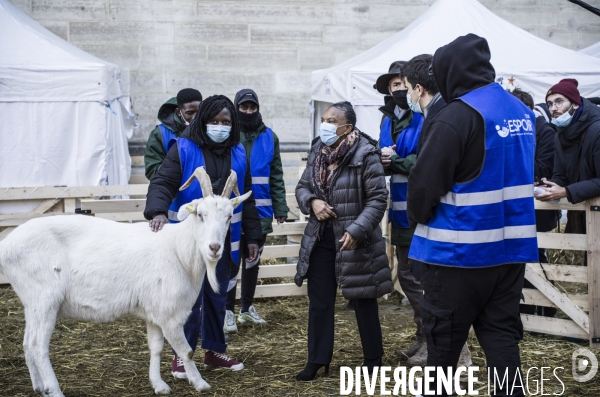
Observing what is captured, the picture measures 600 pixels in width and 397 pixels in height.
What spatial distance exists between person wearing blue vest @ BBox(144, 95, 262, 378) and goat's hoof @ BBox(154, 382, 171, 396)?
0.89ft

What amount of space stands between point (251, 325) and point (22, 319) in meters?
2.41

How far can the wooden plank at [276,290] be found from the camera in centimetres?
810

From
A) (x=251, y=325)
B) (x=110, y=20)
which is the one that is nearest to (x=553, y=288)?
(x=251, y=325)

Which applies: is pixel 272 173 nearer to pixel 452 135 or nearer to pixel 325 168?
pixel 325 168

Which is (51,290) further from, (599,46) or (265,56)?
(599,46)

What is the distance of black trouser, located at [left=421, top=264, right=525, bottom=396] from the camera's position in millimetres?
3898

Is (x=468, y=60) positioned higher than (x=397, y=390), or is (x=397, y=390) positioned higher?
(x=468, y=60)

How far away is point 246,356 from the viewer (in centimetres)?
622

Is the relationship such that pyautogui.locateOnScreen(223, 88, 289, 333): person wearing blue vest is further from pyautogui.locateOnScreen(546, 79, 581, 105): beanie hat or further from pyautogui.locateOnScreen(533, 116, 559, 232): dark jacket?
pyautogui.locateOnScreen(546, 79, 581, 105): beanie hat

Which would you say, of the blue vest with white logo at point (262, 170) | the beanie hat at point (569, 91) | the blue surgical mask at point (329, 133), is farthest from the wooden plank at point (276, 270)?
the beanie hat at point (569, 91)

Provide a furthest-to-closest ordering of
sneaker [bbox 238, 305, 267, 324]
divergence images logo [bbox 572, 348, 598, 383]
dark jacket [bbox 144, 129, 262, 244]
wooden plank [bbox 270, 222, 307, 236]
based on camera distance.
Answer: wooden plank [bbox 270, 222, 307, 236], sneaker [bbox 238, 305, 267, 324], divergence images logo [bbox 572, 348, 598, 383], dark jacket [bbox 144, 129, 262, 244]

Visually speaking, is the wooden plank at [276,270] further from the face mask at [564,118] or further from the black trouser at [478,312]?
the black trouser at [478,312]

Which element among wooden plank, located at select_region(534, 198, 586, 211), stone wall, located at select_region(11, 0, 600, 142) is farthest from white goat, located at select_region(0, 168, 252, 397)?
stone wall, located at select_region(11, 0, 600, 142)

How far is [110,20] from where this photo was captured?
13078 mm
